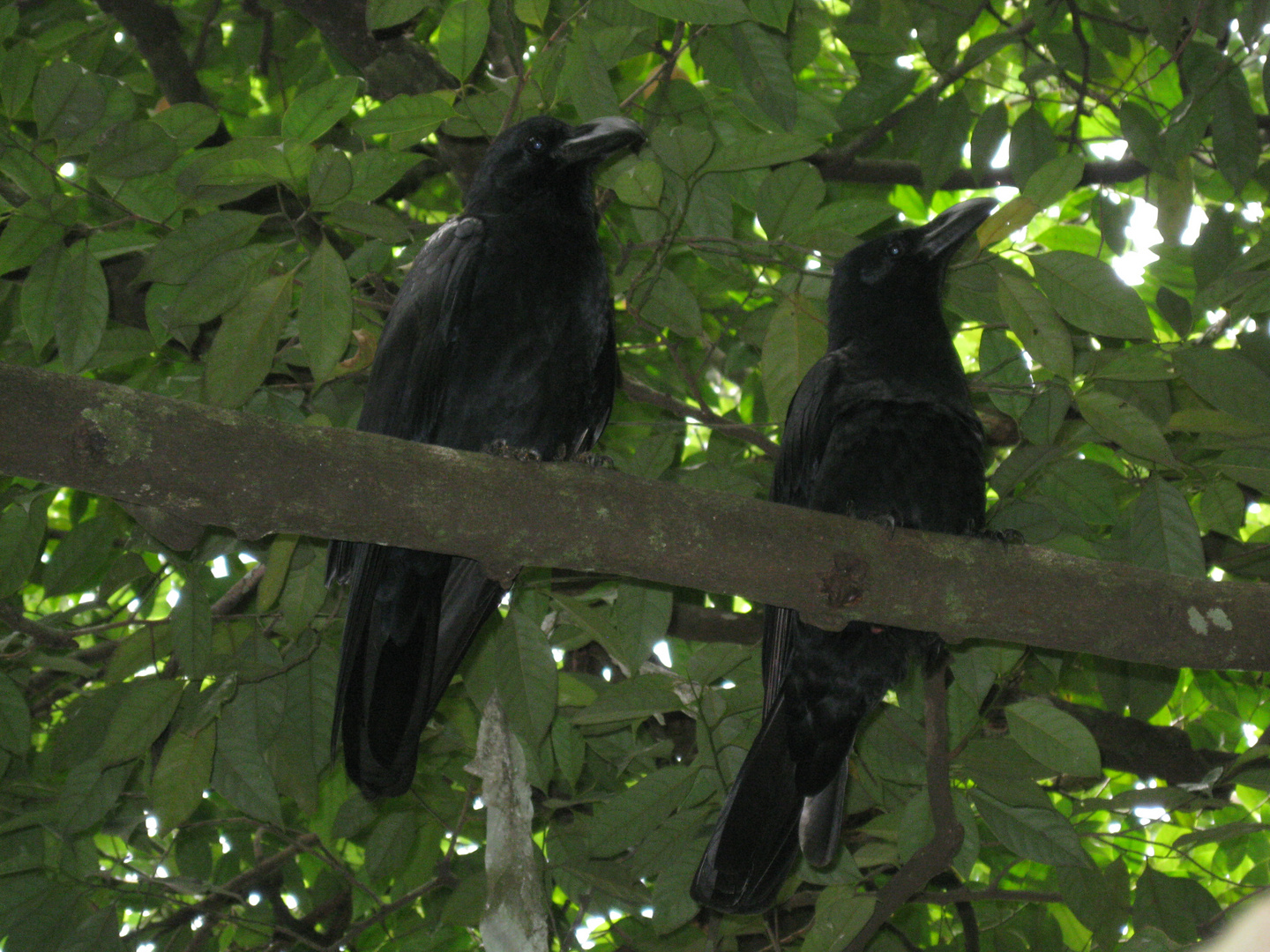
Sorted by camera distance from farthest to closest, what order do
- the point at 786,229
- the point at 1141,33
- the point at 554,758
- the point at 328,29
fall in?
the point at 328,29 < the point at 1141,33 < the point at 554,758 < the point at 786,229

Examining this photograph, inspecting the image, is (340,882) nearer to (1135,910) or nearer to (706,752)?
(706,752)

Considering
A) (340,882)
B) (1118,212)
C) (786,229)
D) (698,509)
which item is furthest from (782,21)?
(340,882)

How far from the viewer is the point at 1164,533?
2883 mm

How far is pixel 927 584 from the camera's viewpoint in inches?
100

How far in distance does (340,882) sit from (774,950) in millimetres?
1819

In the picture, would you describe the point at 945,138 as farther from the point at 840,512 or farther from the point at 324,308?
the point at 324,308

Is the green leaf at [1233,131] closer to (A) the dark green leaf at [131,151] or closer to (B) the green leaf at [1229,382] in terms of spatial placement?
(B) the green leaf at [1229,382]

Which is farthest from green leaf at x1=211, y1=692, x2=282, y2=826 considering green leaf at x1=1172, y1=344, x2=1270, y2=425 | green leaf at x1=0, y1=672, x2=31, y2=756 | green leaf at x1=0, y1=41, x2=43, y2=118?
green leaf at x1=1172, y1=344, x2=1270, y2=425

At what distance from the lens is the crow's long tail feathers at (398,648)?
2975 mm

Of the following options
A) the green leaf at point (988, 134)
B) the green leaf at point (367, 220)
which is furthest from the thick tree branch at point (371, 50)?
the green leaf at point (988, 134)

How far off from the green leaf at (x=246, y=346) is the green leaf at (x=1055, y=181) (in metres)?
1.75

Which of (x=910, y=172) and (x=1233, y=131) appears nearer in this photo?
(x=1233, y=131)

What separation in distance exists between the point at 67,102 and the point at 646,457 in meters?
1.64

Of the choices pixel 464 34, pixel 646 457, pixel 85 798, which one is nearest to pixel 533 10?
pixel 464 34
